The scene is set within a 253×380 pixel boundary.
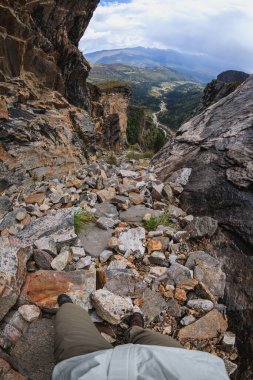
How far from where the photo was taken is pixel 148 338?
311 cm

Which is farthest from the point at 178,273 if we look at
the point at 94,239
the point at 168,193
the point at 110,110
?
the point at 110,110

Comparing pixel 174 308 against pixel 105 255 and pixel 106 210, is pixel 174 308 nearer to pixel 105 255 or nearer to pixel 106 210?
pixel 105 255

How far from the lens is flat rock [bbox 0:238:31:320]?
361 centimetres

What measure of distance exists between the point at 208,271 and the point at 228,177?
265 centimetres

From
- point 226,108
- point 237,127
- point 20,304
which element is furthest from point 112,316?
point 226,108

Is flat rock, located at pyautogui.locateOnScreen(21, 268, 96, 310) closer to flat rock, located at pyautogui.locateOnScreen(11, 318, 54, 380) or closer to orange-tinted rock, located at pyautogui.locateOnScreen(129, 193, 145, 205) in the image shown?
flat rock, located at pyautogui.locateOnScreen(11, 318, 54, 380)

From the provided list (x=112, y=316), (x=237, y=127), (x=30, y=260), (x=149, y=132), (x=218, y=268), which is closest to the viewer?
(x=112, y=316)

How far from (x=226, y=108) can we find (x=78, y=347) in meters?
8.36

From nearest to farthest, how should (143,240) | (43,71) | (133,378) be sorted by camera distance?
(133,378)
(143,240)
(43,71)

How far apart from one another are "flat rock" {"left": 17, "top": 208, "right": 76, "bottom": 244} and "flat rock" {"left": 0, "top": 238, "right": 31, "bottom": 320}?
506 millimetres

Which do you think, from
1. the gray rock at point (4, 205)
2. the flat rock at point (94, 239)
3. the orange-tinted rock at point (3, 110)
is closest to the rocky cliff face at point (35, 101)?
the orange-tinted rock at point (3, 110)

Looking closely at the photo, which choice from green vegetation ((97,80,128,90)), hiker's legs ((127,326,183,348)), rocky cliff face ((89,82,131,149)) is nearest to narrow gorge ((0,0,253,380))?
hiker's legs ((127,326,183,348))

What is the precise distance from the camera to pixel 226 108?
9.08 m

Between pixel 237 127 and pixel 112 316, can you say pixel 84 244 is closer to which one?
pixel 112 316
